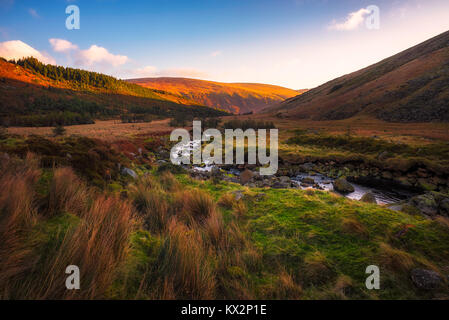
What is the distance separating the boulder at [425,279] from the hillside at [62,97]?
154ft

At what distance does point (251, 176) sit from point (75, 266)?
10844mm

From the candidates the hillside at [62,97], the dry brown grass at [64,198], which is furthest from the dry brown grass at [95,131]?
the dry brown grass at [64,198]

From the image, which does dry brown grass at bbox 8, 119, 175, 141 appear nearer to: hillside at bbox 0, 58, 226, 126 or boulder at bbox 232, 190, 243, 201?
hillside at bbox 0, 58, 226, 126

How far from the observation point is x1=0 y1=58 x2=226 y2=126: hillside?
44.3 metres

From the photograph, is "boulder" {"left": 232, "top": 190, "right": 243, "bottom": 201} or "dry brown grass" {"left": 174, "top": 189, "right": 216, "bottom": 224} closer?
"dry brown grass" {"left": 174, "top": 189, "right": 216, "bottom": 224}

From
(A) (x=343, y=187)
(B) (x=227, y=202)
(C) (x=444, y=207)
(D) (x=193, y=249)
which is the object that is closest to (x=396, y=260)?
(D) (x=193, y=249)

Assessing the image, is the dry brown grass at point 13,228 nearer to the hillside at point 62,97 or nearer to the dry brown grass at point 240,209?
the dry brown grass at point 240,209

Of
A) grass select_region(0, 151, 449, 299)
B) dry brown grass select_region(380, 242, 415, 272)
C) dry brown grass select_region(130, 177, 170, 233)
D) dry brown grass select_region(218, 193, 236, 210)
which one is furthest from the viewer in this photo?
dry brown grass select_region(218, 193, 236, 210)

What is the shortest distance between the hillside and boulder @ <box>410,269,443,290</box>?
154 feet

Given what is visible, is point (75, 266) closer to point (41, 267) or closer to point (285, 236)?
point (41, 267)


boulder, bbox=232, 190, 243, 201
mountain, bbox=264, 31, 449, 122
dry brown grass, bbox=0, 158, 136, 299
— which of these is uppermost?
mountain, bbox=264, 31, 449, 122

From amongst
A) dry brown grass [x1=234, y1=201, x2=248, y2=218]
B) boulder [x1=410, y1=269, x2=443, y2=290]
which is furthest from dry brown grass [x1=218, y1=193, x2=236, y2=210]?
boulder [x1=410, y1=269, x2=443, y2=290]

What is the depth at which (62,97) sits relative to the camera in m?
68.4

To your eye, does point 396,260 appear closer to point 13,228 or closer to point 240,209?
point 240,209
